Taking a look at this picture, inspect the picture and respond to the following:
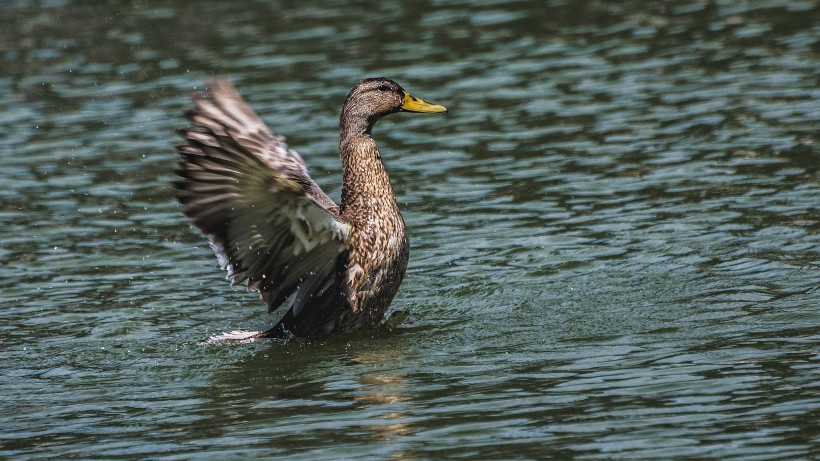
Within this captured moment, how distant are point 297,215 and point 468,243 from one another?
2821 millimetres

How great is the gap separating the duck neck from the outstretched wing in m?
0.15

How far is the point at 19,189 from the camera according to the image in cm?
1255

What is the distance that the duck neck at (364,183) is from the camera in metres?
8.53

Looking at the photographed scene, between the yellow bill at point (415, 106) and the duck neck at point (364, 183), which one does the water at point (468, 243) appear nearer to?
the duck neck at point (364, 183)

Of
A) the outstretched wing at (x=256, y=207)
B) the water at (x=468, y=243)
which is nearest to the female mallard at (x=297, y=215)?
the outstretched wing at (x=256, y=207)

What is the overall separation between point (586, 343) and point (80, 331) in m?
3.27

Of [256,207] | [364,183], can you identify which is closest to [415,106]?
[364,183]

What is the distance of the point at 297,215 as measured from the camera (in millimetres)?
7801

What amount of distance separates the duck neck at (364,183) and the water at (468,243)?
781mm

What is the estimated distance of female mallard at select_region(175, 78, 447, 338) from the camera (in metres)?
7.59

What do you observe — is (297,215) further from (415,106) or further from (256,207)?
(415,106)

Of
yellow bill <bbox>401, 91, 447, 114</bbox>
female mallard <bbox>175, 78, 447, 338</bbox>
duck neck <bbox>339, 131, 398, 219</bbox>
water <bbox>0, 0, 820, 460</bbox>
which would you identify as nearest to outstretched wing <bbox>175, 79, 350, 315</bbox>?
female mallard <bbox>175, 78, 447, 338</bbox>

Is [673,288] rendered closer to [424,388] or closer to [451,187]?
[424,388]

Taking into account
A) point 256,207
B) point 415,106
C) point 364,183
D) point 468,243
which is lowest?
point 468,243
